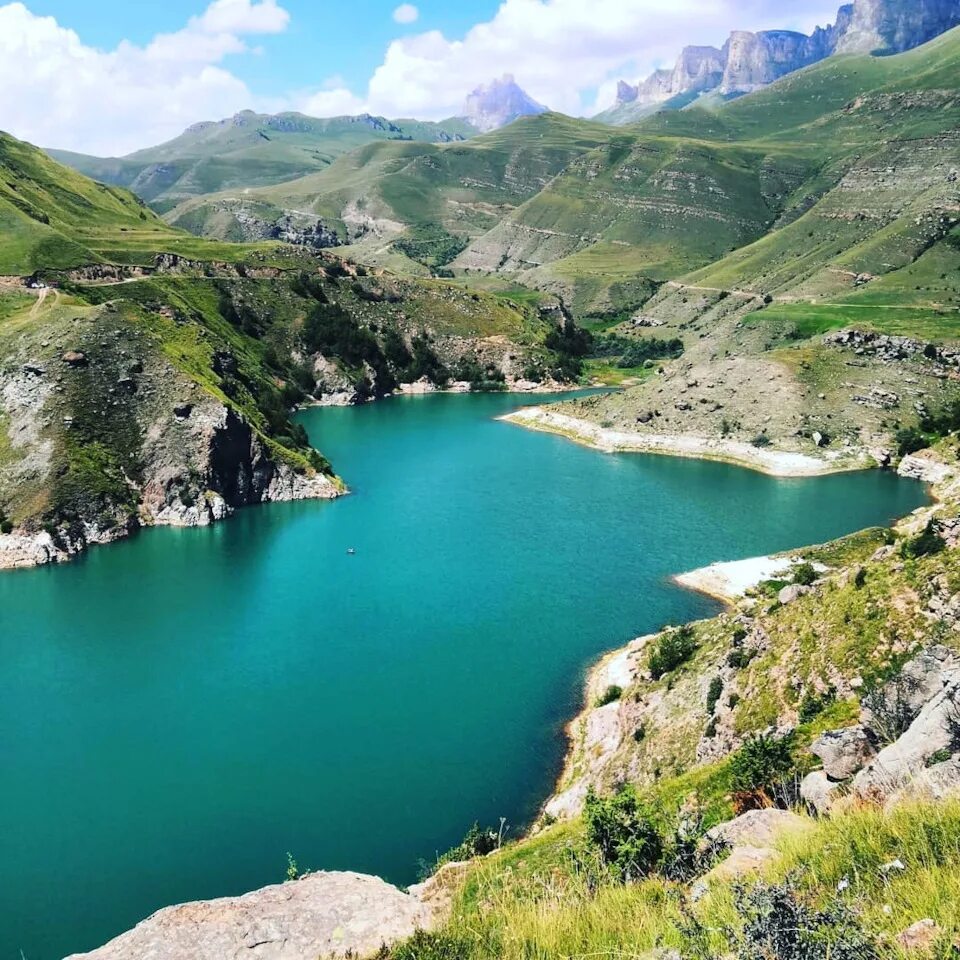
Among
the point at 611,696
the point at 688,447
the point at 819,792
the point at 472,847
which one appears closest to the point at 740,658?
the point at 611,696

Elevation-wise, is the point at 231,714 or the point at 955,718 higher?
the point at 955,718

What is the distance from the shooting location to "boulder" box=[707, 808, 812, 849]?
51.6ft

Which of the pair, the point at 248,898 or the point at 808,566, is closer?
the point at 248,898

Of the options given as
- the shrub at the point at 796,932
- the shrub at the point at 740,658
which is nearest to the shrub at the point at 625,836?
the shrub at the point at 796,932

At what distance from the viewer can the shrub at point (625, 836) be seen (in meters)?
18.8

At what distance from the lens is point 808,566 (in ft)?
204

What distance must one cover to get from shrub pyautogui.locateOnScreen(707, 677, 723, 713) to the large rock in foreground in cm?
2211

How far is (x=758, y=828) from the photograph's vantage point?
17.1 metres

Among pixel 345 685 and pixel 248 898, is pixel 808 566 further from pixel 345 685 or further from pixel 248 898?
pixel 248 898

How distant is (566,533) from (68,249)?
381ft

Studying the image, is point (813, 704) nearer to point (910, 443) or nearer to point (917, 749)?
point (917, 749)

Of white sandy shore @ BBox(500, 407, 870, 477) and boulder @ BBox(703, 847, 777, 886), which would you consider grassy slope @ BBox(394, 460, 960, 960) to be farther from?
white sandy shore @ BBox(500, 407, 870, 477)

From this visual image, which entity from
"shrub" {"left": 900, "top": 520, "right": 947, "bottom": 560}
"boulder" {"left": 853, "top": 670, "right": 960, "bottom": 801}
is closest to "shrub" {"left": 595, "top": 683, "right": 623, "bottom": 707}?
"shrub" {"left": 900, "top": 520, "right": 947, "bottom": 560}

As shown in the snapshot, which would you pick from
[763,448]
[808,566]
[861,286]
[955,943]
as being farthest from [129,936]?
[861,286]
